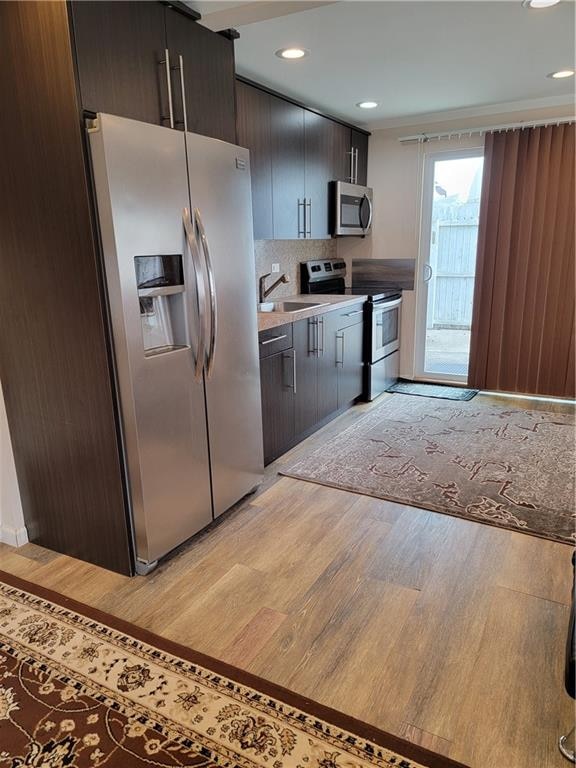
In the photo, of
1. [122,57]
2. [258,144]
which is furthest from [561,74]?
[122,57]

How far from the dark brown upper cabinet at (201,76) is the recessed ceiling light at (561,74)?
230 cm

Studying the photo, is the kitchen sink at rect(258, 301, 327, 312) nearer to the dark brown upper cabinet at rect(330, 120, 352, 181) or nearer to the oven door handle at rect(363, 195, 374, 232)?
the dark brown upper cabinet at rect(330, 120, 352, 181)

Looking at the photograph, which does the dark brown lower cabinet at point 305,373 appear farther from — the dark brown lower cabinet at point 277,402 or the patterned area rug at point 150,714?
the patterned area rug at point 150,714

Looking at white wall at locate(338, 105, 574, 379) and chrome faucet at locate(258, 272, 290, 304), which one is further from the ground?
white wall at locate(338, 105, 574, 379)

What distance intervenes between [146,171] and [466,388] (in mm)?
3861

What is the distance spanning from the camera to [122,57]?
6.28 feet

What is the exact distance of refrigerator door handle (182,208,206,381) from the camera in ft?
7.09

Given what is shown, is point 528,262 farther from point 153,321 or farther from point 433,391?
point 153,321

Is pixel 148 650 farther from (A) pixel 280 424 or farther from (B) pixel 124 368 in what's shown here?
(A) pixel 280 424

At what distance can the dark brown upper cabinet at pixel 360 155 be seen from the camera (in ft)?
15.4

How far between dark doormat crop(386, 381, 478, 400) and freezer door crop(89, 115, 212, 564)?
2.96 m

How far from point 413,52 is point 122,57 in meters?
1.83

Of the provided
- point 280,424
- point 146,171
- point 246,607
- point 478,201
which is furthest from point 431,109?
point 246,607

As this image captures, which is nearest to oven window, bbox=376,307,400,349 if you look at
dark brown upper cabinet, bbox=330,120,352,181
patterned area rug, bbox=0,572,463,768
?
dark brown upper cabinet, bbox=330,120,352,181
